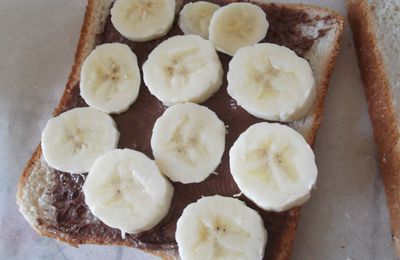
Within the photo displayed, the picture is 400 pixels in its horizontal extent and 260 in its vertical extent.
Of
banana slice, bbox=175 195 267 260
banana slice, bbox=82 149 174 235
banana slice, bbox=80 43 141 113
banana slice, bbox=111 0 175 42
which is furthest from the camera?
banana slice, bbox=111 0 175 42

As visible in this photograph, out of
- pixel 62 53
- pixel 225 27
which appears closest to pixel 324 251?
pixel 225 27

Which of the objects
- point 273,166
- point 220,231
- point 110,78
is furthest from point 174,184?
point 110,78

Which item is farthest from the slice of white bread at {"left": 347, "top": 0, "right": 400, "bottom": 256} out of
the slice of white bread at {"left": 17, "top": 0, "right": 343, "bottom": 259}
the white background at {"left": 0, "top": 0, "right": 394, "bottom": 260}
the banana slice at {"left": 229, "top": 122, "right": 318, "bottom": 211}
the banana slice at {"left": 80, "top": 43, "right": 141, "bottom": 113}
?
the banana slice at {"left": 80, "top": 43, "right": 141, "bottom": 113}

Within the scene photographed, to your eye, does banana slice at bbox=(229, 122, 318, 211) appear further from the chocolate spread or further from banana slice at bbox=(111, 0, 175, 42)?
banana slice at bbox=(111, 0, 175, 42)

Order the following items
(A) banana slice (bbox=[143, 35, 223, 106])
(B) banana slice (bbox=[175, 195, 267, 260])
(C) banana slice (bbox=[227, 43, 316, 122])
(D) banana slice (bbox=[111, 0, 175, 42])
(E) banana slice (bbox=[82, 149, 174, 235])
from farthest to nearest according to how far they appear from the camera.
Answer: (D) banana slice (bbox=[111, 0, 175, 42])
(A) banana slice (bbox=[143, 35, 223, 106])
(C) banana slice (bbox=[227, 43, 316, 122])
(E) banana slice (bbox=[82, 149, 174, 235])
(B) banana slice (bbox=[175, 195, 267, 260])

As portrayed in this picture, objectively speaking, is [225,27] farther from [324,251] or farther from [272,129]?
[324,251]

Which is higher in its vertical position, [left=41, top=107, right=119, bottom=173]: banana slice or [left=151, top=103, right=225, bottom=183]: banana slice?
[left=151, top=103, right=225, bottom=183]: banana slice

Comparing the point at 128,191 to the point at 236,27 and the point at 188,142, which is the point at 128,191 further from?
the point at 236,27
